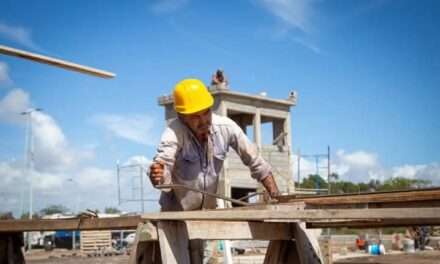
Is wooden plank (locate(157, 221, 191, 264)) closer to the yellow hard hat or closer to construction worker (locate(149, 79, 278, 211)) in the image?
construction worker (locate(149, 79, 278, 211))

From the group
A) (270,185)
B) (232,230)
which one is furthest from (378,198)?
(270,185)

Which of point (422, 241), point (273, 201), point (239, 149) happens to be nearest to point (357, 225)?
point (273, 201)

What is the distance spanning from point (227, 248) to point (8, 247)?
3.87m

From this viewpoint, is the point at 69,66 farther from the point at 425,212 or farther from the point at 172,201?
the point at 425,212

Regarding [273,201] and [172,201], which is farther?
[172,201]

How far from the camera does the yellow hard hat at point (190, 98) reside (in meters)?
4.55

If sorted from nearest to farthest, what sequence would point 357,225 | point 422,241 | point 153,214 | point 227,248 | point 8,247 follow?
1. point 153,214
2. point 357,225
3. point 8,247
4. point 227,248
5. point 422,241

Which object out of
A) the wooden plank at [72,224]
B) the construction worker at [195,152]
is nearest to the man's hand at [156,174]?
the construction worker at [195,152]

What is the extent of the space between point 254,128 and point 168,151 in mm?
22408

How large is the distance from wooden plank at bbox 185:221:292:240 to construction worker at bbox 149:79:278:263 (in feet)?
1.67

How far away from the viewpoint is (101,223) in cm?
456

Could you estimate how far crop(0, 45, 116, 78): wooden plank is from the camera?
7781 mm

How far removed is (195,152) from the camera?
4.74m

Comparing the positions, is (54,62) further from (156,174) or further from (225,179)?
(225,179)
